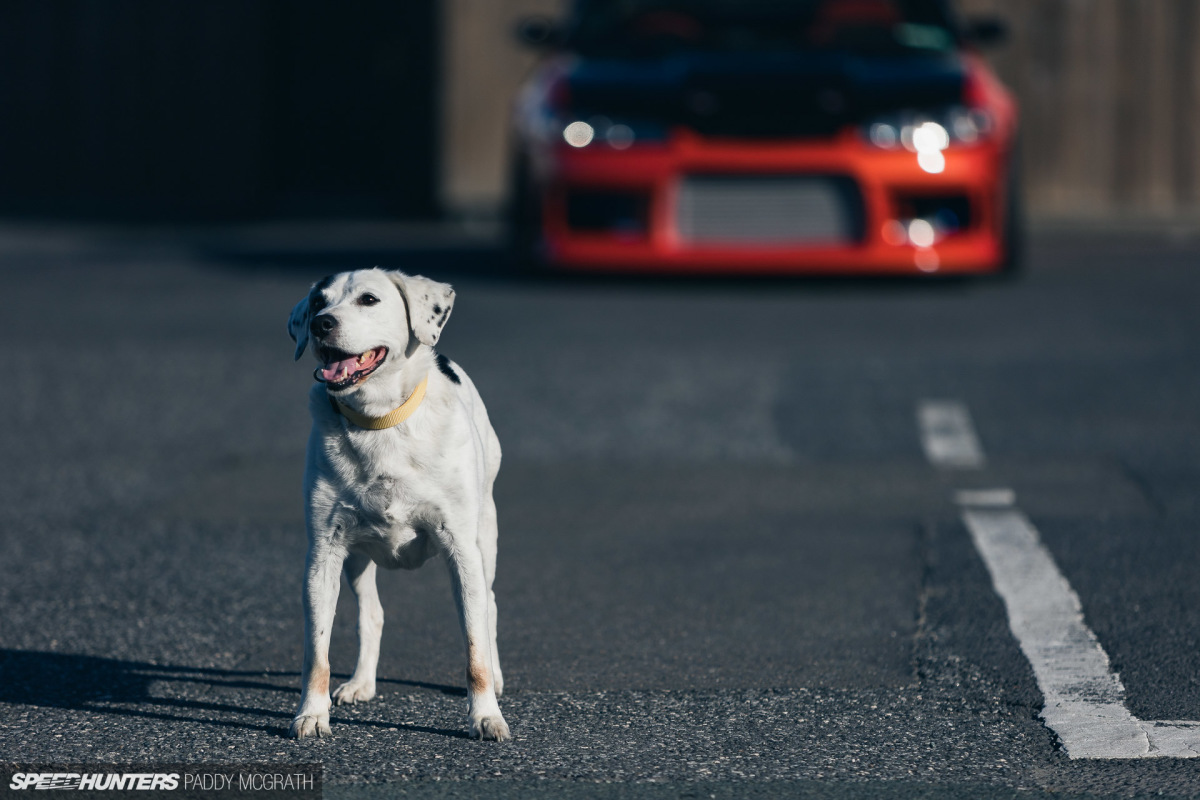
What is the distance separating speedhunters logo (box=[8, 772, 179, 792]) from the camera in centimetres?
326

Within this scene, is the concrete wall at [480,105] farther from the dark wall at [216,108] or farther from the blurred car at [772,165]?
the blurred car at [772,165]

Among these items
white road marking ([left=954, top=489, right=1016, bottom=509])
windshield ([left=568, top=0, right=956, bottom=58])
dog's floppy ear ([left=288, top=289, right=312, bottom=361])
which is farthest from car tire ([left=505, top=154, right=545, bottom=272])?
dog's floppy ear ([left=288, top=289, right=312, bottom=361])

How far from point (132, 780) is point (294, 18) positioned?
42.1 ft

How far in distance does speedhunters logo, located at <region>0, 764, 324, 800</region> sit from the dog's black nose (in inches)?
32.8

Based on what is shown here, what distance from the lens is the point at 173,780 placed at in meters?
3.30

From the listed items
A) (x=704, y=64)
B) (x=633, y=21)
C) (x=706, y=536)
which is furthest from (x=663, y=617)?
(x=633, y=21)

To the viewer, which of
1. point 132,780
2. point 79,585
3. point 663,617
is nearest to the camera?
point 132,780

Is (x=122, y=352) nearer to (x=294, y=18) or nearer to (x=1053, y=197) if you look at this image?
(x=294, y=18)

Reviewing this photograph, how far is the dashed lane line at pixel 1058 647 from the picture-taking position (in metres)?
3.44

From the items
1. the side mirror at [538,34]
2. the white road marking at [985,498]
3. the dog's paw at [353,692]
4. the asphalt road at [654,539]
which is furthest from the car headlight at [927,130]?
the dog's paw at [353,692]

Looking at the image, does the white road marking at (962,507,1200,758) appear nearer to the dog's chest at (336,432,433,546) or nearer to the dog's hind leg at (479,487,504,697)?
the dog's hind leg at (479,487,504,697)

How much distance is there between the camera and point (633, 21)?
10.4m

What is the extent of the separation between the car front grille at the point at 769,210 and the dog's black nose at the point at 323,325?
19.6ft

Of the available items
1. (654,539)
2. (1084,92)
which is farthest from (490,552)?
(1084,92)
